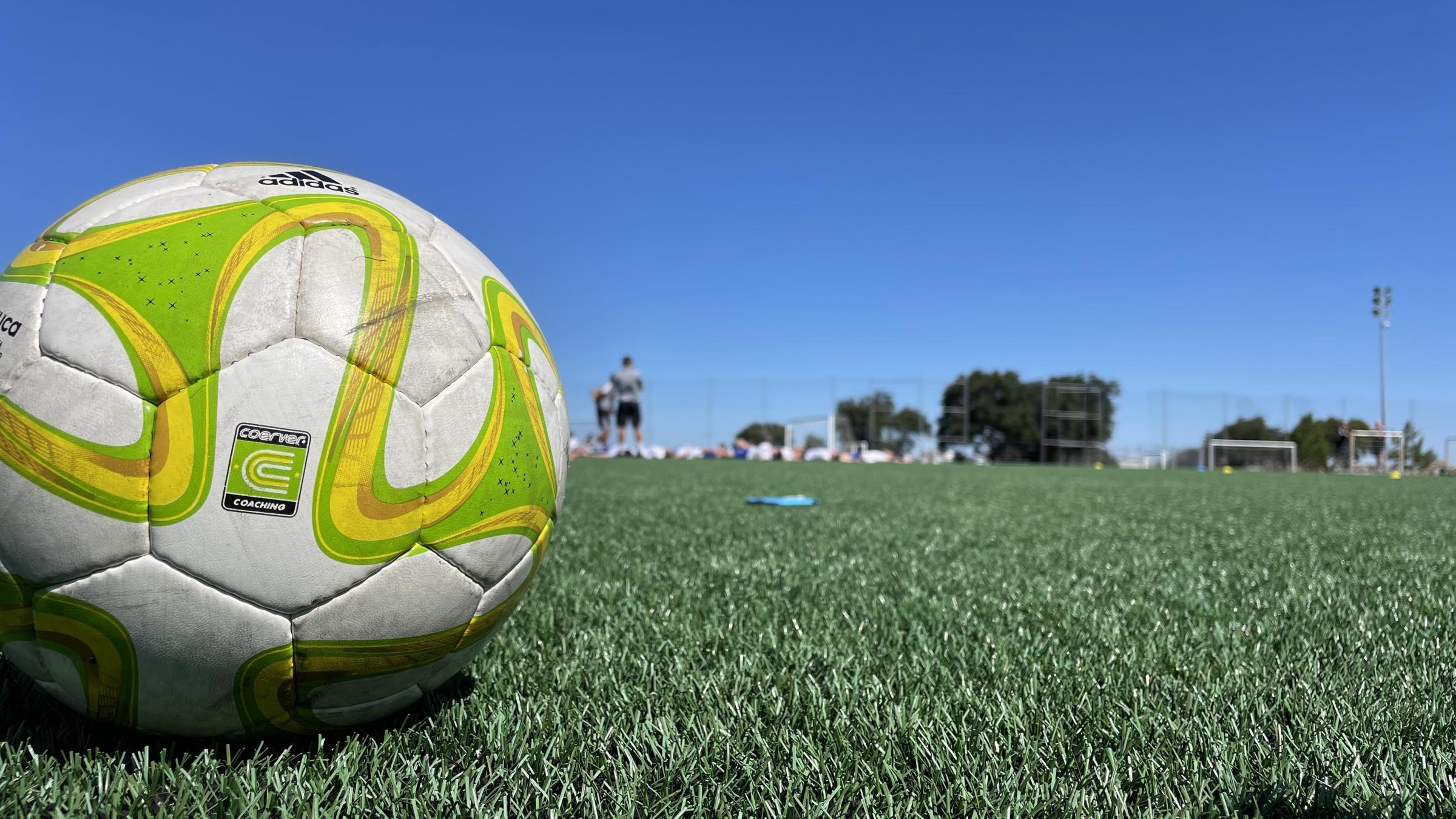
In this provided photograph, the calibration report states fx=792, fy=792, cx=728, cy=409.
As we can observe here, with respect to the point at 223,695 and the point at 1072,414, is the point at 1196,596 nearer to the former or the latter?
the point at 223,695

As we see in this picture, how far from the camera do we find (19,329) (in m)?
1.36

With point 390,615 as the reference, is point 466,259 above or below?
above

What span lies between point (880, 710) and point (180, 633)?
1.37 metres

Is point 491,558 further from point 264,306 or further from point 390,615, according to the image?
point 264,306

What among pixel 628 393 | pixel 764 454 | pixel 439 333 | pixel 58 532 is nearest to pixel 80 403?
pixel 58 532

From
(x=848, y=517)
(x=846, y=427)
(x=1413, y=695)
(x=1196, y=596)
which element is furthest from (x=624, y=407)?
(x=846, y=427)

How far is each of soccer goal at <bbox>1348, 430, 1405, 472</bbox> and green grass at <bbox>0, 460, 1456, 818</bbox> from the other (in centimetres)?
3845

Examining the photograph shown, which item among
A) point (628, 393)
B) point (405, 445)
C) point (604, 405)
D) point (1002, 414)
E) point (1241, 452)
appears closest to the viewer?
point (405, 445)

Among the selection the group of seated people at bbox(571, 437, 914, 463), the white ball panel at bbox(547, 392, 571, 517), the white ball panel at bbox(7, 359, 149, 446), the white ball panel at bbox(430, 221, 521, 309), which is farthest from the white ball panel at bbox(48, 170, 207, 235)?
the group of seated people at bbox(571, 437, 914, 463)

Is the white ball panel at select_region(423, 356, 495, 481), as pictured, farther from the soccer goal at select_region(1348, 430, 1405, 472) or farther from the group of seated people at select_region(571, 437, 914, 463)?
the soccer goal at select_region(1348, 430, 1405, 472)

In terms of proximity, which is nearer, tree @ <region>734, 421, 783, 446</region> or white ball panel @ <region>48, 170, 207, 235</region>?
white ball panel @ <region>48, 170, 207, 235</region>

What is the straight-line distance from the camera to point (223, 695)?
1.39 meters

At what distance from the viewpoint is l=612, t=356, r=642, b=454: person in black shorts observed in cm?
1681

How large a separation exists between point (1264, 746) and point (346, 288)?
2.00 metres
